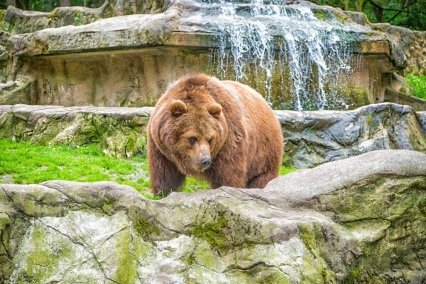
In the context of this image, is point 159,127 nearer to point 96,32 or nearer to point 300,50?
point 96,32

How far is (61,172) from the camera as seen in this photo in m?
8.61

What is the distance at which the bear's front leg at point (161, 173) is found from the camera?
659 centimetres

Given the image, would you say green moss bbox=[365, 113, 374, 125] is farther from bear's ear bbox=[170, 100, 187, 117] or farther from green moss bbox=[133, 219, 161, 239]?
green moss bbox=[133, 219, 161, 239]

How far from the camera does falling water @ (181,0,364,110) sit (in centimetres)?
1279

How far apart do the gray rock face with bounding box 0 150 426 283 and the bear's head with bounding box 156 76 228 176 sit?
947 mm

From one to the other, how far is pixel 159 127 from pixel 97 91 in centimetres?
724

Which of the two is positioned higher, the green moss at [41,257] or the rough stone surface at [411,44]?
the green moss at [41,257]

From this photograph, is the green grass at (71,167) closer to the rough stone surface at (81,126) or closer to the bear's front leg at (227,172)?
the rough stone surface at (81,126)

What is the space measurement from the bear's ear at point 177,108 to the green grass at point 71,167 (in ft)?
5.68

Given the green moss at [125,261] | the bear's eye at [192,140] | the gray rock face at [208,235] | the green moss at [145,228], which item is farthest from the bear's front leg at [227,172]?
the green moss at [125,261]

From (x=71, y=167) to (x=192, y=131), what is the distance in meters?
3.24

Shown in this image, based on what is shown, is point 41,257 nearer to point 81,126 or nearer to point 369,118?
point 81,126

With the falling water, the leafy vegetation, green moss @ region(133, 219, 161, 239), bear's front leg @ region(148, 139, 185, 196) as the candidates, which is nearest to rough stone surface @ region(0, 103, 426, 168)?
the falling water

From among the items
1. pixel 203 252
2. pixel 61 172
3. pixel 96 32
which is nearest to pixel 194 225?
pixel 203 252
